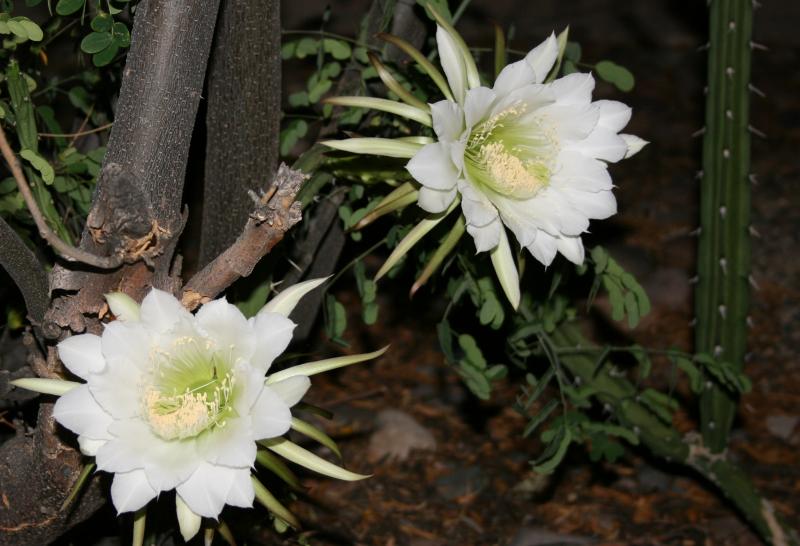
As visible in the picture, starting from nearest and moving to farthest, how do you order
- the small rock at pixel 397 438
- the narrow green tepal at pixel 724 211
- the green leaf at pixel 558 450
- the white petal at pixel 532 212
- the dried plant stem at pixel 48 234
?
the dried plant stem at pixel 48 234
the white petal at pixel 532 212
the green leaf at pixel 558 450
the narrow green tepal at pixel 724 211
the small rock at pixel 397 438

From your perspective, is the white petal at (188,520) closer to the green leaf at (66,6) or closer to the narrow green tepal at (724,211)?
the green leaf at (66,6)

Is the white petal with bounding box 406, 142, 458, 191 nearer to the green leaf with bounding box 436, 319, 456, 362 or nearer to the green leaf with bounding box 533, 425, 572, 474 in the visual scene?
the green leaf with bounding box 436, 319, 456, 362

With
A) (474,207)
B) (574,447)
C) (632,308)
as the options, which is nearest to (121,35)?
(474,207)

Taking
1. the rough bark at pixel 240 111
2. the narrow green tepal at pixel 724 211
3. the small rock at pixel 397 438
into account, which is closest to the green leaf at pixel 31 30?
the rough bark at pixel 240 111

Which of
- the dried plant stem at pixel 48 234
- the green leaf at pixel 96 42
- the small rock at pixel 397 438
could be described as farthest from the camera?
the small rock at pixel 397 438

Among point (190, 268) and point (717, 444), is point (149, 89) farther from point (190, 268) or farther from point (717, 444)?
point (190, 268)

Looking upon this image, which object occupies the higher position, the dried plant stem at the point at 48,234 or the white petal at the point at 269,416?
the dried plant stem at the point at 48,234

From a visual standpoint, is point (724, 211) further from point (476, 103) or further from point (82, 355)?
point (82, 355)
